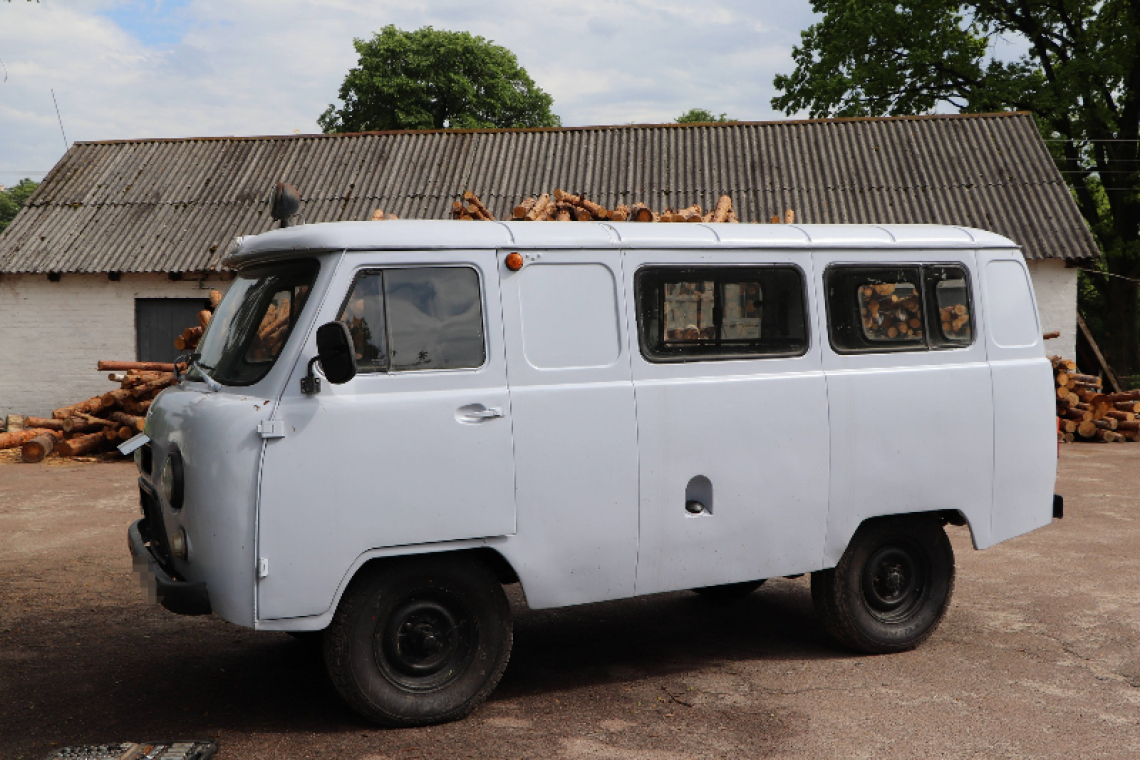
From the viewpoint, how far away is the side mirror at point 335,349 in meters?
4.48

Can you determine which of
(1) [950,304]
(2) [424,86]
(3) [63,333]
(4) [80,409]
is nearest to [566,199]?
(1) [950,304]

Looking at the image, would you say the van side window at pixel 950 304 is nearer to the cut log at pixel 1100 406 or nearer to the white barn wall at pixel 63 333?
the cut log at pixel 1100 406

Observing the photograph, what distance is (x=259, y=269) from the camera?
5.38 meters

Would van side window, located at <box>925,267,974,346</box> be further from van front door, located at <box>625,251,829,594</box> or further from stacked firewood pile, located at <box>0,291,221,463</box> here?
stacked firewood pile, located at <box>0,291,221,463</box>

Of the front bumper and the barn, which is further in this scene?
the barn

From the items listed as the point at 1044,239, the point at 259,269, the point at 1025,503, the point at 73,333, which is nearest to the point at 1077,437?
the point at 1044,239

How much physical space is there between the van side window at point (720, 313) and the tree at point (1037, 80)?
2505 cm

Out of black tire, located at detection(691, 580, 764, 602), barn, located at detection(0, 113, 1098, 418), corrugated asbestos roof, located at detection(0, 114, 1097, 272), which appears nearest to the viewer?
black tire, located at detection(691, 580, 764, 602)

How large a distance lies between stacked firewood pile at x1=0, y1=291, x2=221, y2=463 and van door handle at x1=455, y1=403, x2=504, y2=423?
37.2ft

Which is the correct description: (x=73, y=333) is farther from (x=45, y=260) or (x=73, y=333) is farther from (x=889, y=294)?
(x=889, y=294)

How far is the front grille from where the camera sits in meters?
5.07

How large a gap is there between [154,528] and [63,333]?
1552 centimetres

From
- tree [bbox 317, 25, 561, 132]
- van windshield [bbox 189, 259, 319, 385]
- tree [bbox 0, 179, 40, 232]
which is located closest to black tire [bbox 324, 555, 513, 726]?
van windshield [bbox 189, 259, 319, 385]

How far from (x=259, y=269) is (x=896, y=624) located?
408 cm
